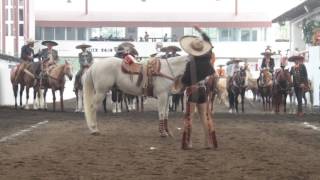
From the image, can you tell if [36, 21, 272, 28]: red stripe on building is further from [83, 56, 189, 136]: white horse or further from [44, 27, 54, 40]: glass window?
[83, 56, 189, 136]: white horse

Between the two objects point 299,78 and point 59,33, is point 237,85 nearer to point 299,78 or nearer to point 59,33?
point 299,78

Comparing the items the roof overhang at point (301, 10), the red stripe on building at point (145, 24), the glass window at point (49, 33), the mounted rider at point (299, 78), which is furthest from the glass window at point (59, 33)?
the mounted rider at point (299, 78)

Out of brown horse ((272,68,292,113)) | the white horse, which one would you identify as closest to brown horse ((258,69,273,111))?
brown horse ((272,68,292,113))

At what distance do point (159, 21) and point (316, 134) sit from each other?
65685mm

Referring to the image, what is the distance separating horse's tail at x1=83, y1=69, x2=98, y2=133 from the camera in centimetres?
1506

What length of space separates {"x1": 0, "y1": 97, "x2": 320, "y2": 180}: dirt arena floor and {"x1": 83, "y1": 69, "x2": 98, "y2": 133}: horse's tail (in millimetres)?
330

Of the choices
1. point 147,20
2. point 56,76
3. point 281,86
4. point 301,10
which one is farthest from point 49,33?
point 281,86

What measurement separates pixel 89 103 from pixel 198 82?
3.60 metres

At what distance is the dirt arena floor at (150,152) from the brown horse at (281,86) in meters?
6.47

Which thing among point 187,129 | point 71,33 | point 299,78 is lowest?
point 187,129

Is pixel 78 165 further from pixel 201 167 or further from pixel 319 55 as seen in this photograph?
pixel 319 55

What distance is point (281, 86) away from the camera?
25359 millimetres

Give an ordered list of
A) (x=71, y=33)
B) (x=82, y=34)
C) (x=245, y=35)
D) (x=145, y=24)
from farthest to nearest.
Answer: (x=245, y=35) → (x=82, y=34) → (x=71, y=33) → (x=145, y=24)

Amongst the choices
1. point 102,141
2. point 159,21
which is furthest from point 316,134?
point 159,21
